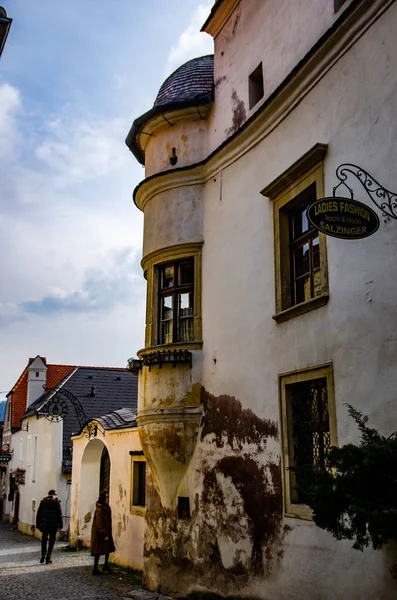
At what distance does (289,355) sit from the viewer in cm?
871

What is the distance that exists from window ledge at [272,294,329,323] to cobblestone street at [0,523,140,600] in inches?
241

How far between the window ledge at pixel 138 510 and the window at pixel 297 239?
6764mm

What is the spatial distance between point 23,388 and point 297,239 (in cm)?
3172

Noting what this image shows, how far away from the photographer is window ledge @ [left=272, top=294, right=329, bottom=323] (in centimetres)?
798

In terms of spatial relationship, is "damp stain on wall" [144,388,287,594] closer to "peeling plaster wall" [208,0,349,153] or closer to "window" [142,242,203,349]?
"window" [142,242,203,349]

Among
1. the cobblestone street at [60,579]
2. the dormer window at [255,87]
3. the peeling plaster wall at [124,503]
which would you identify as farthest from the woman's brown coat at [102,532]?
the dormer window at [255,87]

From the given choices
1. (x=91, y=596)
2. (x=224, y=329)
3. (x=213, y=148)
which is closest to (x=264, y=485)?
(x=224, y=329)

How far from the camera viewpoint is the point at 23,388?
1490 inches

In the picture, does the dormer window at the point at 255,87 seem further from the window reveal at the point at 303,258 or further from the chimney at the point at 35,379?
the chimney at the point at 35,379

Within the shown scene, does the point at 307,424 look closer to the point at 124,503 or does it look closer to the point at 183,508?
the point at 183,508

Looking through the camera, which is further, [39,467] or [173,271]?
[39,467]

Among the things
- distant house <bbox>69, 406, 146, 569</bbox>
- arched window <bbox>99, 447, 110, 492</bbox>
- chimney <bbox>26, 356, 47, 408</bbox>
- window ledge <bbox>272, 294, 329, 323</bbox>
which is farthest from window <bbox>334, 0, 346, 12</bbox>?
chimney <bbox>26, 356, 47, 408</bbox>

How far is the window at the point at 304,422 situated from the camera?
7998mm

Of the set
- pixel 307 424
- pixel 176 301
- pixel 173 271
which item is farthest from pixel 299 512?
pixel 173 271
